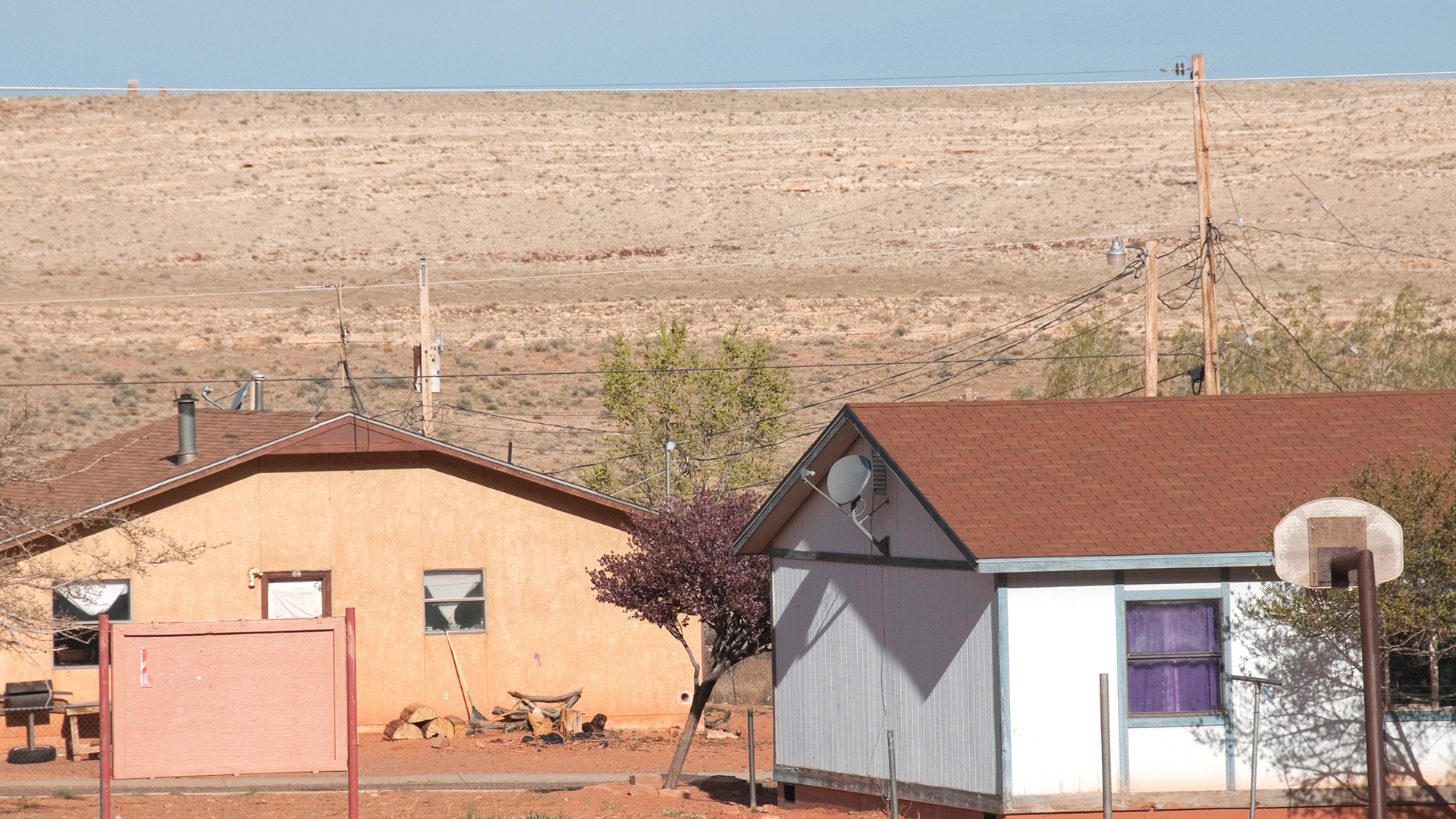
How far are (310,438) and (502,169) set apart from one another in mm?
71547

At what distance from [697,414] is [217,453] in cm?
1371

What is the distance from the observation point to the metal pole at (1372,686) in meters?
8.17

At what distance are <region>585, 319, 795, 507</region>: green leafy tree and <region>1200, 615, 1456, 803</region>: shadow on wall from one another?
22430 mm

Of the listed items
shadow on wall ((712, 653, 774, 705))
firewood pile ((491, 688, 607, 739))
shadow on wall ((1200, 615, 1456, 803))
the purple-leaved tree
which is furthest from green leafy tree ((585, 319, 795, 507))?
shadow on wall ((1200, 615, 1456, 803))

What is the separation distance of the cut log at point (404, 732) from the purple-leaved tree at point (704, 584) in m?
6.41

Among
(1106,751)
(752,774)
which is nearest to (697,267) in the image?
Result: (752,774)

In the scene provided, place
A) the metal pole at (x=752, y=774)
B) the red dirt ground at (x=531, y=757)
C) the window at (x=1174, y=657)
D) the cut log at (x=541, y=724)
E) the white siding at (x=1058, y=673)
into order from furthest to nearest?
the cut log at (x=541, y=724) < the red dirt ground at (x=531, y=757) < the metal pole at (x=752, y=774) < the window at (x=1174, y=657) < the white siding at (x=1058, y=673)

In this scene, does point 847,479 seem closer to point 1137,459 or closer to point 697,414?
point 1137,459

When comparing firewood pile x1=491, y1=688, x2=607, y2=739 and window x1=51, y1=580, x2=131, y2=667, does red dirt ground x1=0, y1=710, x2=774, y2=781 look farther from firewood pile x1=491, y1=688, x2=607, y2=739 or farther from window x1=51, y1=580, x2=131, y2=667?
window x1=51, y1=580, x2=131, y2=667

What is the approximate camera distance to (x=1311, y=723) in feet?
46.6

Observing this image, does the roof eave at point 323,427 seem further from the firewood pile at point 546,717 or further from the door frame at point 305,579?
the firewood pile at point 546,717

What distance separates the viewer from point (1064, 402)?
16.3 m

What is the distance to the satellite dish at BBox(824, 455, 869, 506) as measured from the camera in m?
15.1

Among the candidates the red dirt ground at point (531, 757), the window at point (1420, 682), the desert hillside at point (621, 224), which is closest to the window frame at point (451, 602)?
the red dirt ground at point (531, 757)
